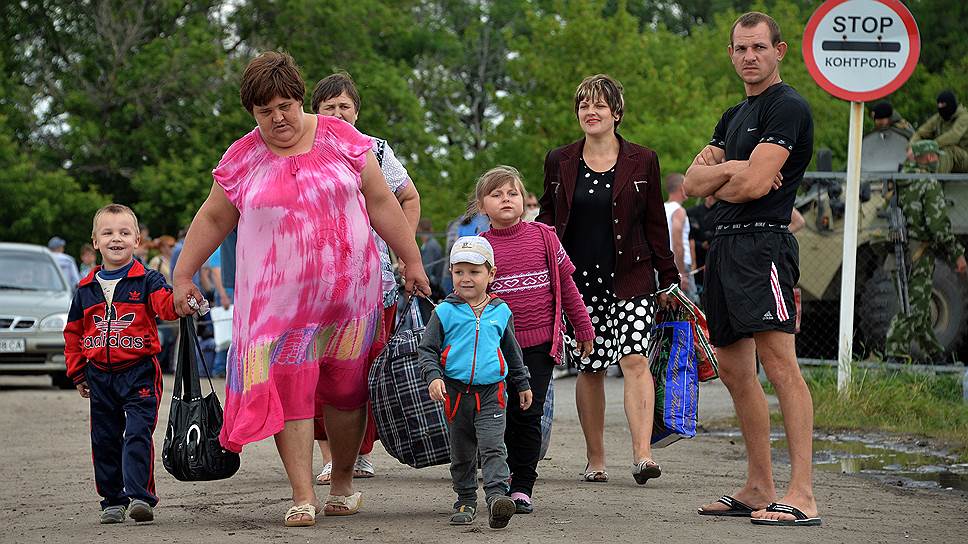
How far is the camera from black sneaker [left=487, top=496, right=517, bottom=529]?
6.38 m

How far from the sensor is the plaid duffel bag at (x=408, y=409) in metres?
6.84

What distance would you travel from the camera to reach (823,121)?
135 feet

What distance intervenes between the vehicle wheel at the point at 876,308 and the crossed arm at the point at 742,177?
7182mm

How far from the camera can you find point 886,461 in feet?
29.9

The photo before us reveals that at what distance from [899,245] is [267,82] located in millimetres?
8224

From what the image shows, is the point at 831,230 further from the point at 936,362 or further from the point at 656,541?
the point at 656,541

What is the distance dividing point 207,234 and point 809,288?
352 inches

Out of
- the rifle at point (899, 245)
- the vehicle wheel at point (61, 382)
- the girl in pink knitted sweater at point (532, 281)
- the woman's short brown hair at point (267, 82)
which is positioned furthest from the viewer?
the vehicle wheel at point (61, 382)

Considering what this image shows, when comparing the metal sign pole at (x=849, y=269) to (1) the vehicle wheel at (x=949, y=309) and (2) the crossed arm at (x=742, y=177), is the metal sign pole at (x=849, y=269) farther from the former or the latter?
(2) the crossed arm at (x=742, y=177)

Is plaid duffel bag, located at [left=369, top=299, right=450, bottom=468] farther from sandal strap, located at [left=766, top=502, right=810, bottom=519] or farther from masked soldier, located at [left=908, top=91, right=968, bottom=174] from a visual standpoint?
masked soldier, located at [left=908, top=91, right=968, bottom=174]

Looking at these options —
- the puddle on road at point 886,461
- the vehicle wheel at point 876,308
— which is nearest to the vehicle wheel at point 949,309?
the vehicle wheel at point 876,308

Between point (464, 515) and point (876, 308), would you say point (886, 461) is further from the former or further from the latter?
point (876, 308)

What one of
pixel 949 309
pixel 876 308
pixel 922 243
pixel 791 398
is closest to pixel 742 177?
pixel 791 398

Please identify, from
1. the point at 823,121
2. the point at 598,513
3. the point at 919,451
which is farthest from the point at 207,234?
the point at 823,121
